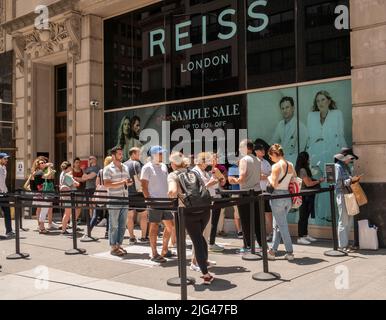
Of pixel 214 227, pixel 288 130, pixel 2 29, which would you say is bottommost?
pixel 214 227

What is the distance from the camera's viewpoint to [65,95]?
1530cm

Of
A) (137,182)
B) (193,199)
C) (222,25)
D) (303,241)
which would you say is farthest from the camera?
(222,25)

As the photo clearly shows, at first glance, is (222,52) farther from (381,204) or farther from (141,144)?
(381,204)

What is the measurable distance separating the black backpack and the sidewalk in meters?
1.06

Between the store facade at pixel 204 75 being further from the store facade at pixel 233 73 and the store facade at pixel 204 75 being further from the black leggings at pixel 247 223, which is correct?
the black leggings at pixel 247 223

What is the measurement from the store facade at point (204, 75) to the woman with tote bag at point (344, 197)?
51 centimetres

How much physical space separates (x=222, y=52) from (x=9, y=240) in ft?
20.8

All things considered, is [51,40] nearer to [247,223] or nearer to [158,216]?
[158,216]

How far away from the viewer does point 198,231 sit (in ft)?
18.7

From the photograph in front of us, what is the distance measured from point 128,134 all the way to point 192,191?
7.42m

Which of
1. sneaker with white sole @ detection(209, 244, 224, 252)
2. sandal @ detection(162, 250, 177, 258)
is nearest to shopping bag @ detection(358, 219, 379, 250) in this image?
sneaker with white sole @ detection(209, 244, 224, 252)

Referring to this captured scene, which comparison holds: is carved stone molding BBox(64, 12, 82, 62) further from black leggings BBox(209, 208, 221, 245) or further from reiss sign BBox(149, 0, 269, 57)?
black leggings BBox(209, 208, 221, 245)

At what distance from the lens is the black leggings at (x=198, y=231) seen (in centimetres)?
562

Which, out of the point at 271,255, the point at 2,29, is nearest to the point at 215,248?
the point at 271,255
